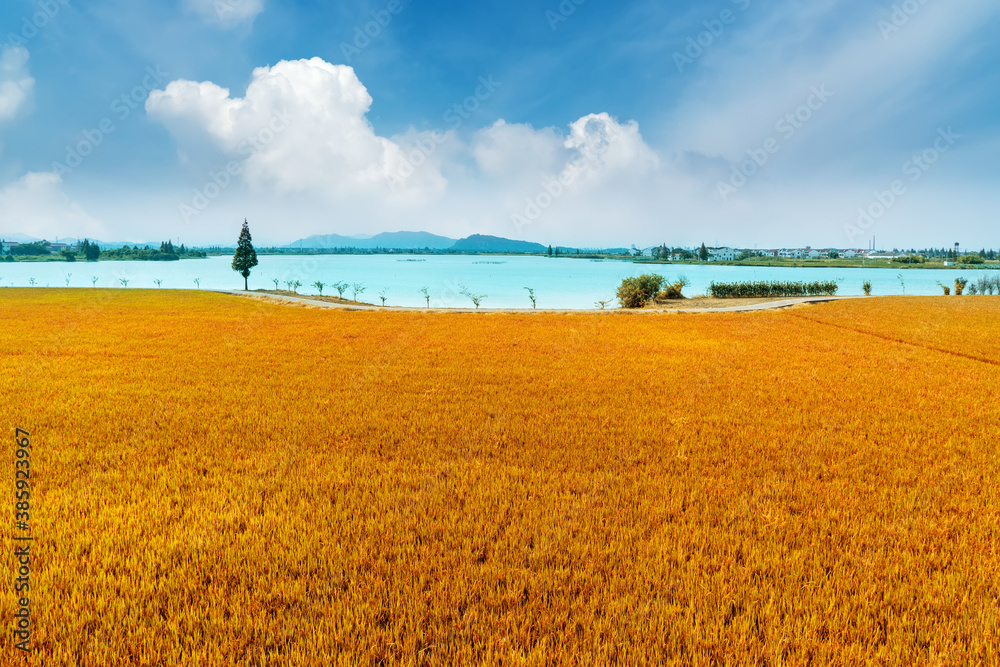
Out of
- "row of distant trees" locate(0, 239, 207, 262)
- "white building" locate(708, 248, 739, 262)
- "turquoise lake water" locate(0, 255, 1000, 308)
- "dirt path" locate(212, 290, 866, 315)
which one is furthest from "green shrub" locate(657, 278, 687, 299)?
A: "white building" locate(708, 248, 739, 262)

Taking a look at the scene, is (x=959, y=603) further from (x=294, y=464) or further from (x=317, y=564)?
(x=294, y=464)

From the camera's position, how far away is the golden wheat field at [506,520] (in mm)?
3234

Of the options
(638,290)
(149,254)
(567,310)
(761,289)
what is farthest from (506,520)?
(149,254)

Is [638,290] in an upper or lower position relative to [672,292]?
upper

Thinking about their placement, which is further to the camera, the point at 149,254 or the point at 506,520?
the point at 149,254

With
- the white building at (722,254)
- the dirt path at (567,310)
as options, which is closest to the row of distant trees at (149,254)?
the dirt path at (567,310)

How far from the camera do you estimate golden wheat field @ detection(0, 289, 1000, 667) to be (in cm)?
323

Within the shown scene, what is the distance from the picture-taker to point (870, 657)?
3090mm

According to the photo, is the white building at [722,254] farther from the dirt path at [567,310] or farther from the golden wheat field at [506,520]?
the golden wheat field at [506,520]

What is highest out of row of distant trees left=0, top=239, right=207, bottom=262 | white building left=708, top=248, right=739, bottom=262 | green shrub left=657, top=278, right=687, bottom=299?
white building left=708, top=248, right=739, bottom=262

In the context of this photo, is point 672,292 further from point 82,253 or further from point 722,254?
point 82,253

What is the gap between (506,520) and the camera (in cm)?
472

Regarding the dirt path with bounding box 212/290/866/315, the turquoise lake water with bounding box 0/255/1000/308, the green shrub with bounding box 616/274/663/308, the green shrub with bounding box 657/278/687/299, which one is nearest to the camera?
the dirt path with bounding box 212/290/866/315

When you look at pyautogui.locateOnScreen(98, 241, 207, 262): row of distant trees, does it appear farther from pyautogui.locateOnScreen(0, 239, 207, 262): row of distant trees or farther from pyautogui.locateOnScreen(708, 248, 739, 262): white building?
pyautogui.locateOnScreen(708, 248, 739, 262): white building
